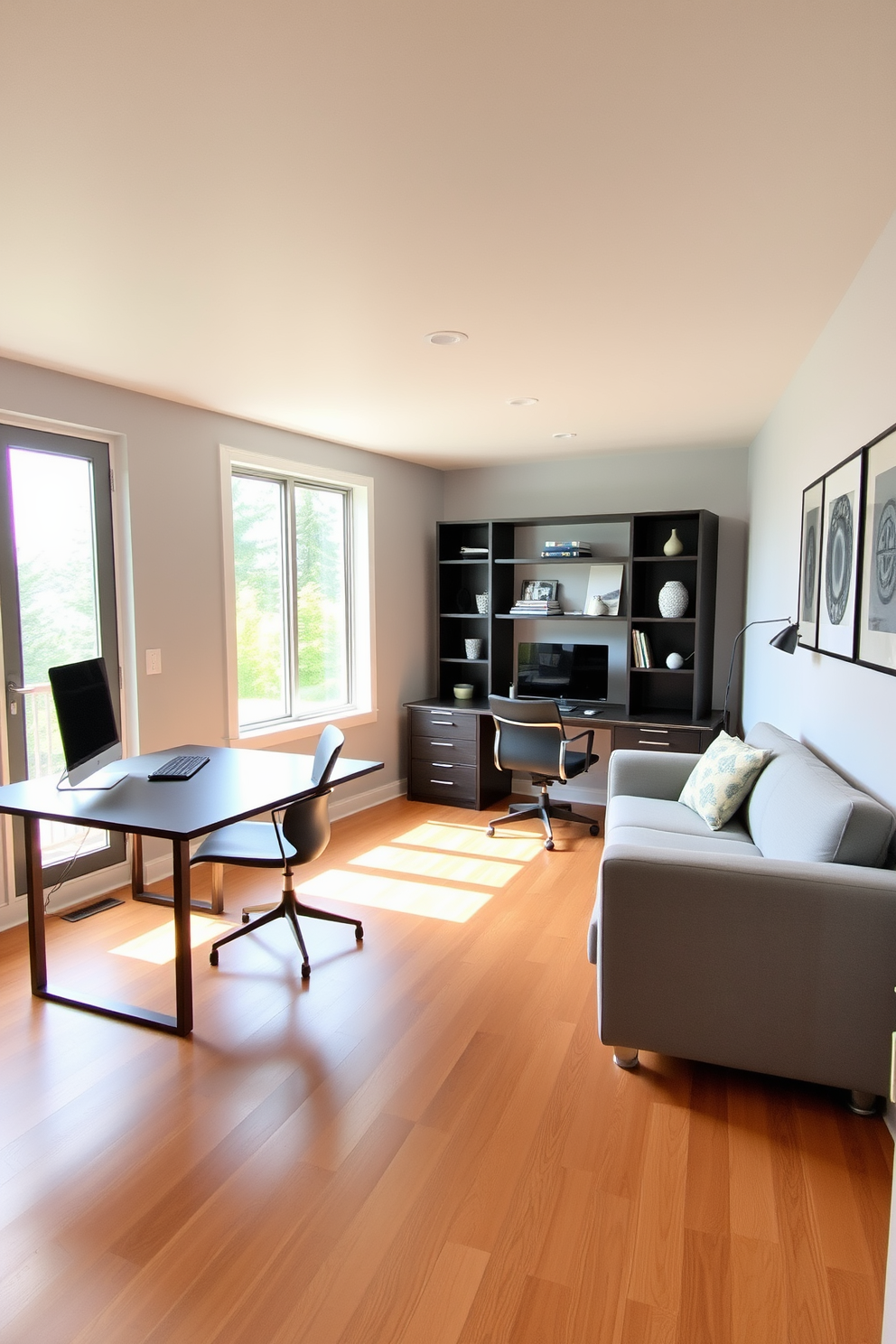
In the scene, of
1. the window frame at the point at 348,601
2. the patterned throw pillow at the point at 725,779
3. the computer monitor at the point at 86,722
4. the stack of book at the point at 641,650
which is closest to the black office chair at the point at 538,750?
the stack of book at the point at 641,650

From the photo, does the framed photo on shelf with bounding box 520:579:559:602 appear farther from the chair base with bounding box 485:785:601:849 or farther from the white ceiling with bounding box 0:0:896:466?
the white ceiling with bounding box 0:0:896:466

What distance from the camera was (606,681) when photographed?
5441 millimetres

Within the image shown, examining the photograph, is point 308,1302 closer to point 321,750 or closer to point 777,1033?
point 777,1033

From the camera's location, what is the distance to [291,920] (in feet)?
10.00

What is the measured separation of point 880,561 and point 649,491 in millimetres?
3461

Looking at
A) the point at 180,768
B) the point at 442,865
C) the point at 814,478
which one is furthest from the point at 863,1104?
the point at 180,768

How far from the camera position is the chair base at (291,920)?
9.81 ft

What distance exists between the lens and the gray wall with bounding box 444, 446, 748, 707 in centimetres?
514

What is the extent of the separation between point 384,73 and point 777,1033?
2386mm

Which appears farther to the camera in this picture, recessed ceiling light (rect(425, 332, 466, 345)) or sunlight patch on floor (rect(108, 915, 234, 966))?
sunlight patch on floor (rect(108, 915, 234, 966))

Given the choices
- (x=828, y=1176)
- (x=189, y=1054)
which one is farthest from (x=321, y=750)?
(x=828, y=1176)

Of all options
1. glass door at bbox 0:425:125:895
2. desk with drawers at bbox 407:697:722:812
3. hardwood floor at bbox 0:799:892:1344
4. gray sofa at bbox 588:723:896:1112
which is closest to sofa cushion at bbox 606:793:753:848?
hardwood floor at bbox 0:799:892:1344

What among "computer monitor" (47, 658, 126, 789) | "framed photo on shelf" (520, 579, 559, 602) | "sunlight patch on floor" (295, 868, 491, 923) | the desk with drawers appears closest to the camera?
"computer monitor" (47, 658, 126, 789)

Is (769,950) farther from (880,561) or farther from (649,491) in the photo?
(649,491)
